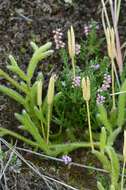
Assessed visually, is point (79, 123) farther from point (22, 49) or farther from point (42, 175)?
point (22, 49)

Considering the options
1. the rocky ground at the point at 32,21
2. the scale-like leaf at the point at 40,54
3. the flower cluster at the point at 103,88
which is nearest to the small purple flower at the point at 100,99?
the flower cluster at the point at 103,88

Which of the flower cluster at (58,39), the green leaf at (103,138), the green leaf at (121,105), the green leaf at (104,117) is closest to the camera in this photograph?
the green leaf at (103,138)

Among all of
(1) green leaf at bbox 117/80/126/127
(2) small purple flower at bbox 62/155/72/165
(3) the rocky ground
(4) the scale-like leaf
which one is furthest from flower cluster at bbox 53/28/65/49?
(2) small purple flower at bbox 62/155/72/165

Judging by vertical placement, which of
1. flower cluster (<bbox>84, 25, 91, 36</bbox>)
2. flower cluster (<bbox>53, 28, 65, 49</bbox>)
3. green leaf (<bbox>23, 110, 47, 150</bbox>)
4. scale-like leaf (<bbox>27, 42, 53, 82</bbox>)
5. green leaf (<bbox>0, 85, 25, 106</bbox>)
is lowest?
green leaf (<bbox>23, 110, 47, 150</bbox>)

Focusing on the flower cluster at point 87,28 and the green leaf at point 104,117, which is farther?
the flower cluster at point 87,28

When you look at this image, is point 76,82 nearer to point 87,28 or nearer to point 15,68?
point 15,68

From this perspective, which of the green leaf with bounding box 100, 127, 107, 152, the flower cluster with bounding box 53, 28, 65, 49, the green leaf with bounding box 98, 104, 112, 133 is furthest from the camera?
the flower cluster with bounding box 53, 28, 65, 49

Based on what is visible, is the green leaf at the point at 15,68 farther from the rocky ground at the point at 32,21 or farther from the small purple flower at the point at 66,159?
the small purple flower at the point at 66,159

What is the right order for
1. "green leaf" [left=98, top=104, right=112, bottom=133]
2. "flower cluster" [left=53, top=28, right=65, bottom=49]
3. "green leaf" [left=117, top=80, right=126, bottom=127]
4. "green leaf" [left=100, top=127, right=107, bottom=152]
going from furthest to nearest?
"flower cluster" [left=53, top=28, right=65, bottom=49] → "green leaf" [left=117, top=80, right=126, bottom=127] → "green leaf" [left=98, top=104, right=112, bottom=133] → "green leaf" [left=100, top=127, right=107, bottom=152]

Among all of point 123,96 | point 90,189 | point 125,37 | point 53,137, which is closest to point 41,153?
point 53,137

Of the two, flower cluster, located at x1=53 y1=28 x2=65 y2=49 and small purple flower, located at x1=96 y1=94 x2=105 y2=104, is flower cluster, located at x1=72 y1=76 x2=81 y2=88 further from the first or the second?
flower cluster, located at x1=53 y1=28 x2=65 y2=49

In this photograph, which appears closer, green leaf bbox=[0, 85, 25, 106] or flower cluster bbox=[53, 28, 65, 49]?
green leaf bbox=[0, 85, 25, 106]
